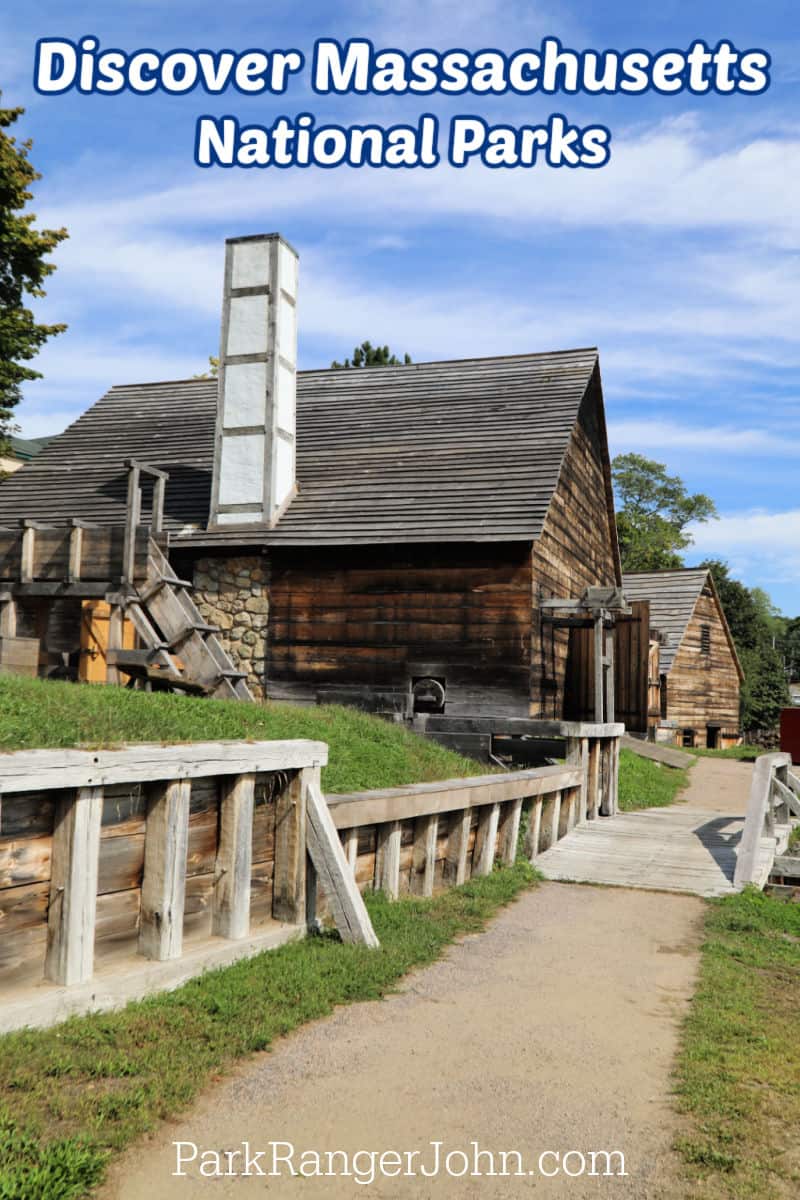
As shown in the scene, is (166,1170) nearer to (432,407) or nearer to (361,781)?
(361,781)

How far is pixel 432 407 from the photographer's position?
21.0m

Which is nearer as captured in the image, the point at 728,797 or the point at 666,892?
the point at 666,892

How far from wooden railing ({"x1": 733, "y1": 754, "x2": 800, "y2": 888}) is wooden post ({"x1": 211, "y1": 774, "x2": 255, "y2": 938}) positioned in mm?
5240

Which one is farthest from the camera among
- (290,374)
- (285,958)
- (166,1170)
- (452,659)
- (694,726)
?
(694,726)

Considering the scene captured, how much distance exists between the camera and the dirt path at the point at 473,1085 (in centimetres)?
369

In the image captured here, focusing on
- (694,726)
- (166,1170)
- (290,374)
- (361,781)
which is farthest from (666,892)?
(694,726)

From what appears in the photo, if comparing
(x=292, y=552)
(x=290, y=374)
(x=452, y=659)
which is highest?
(x=290, y=374)

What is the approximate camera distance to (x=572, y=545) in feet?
66.4

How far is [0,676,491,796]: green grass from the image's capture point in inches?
249

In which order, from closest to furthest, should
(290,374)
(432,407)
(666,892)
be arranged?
(666,892) < (290,374) < (432,407)

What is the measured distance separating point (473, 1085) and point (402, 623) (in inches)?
513

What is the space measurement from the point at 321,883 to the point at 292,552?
11.9 metres

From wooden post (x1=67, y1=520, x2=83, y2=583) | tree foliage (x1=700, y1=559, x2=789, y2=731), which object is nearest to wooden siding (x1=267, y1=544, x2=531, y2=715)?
wooden post (x1=67, y1=520, x2=83, y2=583)

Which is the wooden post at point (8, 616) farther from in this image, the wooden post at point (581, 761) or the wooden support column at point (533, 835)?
the wooden support column at point (533, 835)
